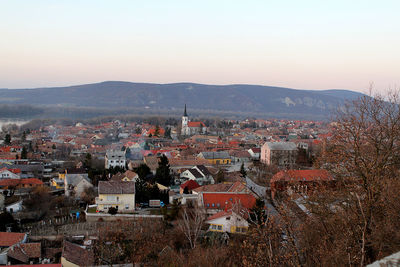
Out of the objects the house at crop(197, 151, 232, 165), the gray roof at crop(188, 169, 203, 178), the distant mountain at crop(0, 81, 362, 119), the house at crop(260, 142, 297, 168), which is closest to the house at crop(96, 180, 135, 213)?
the gray roof at crop(188, 169, 203, 178)

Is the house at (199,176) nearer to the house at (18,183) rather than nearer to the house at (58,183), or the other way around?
the house at (58,183)

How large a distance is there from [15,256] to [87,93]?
15991 cm

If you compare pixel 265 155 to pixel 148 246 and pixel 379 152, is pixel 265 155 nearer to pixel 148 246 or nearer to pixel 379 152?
pixel 148 246

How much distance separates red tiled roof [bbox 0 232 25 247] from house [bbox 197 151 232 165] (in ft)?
60.9

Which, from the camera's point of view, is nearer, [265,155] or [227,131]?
[265,155]

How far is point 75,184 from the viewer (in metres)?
21.2

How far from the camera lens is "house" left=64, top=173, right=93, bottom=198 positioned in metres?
20.6

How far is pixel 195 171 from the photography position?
23.8m

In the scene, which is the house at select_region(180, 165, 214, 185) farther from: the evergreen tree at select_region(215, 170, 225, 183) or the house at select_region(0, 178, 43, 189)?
the house at select_region(0, 178, 43, 189)

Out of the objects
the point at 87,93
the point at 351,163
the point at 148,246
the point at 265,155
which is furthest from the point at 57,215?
the point at 87,93

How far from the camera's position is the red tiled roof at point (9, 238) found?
13381mm

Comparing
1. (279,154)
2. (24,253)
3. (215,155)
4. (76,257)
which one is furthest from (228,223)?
(215,155)

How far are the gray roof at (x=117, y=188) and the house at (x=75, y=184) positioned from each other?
3.38m

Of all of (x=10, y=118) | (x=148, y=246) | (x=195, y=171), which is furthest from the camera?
(x=10, y=118)
